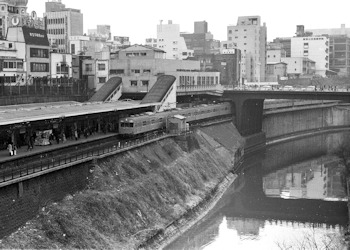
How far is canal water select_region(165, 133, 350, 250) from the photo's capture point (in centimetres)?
5053

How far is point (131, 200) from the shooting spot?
5022 centimetres

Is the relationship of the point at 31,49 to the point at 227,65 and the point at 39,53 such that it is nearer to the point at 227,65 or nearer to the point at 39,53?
the point at 39,53

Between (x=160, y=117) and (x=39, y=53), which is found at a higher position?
(x=39, y=53)

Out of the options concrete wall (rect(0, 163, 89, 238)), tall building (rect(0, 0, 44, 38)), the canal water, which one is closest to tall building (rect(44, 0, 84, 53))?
tall building (rect(0, 0, 44, 38))

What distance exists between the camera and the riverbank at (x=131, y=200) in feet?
134

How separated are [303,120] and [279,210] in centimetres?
7212

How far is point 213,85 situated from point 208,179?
48884mm

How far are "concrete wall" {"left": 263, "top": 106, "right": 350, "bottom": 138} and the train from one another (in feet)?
53.8

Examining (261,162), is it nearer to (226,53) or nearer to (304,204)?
(304,204)

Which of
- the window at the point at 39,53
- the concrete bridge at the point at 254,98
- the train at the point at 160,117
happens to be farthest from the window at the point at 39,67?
the concrete bridge at the point at 254,98

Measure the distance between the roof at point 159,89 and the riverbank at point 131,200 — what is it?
13.0 metres

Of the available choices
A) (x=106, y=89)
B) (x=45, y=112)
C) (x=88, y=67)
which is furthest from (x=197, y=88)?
(x=45, y=112)

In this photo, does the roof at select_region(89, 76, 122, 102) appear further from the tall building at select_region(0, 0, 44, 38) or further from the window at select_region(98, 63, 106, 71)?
the tall building at select_region(0, 0, 44, 38)

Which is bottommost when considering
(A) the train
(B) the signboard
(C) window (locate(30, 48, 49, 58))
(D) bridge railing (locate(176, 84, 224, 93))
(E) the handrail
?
(E) the handrail
